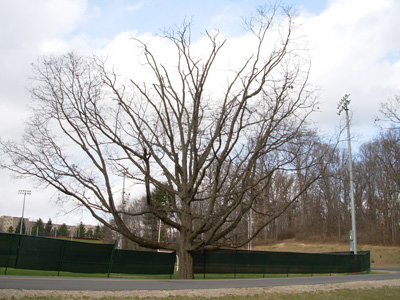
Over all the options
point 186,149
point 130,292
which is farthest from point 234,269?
point 130,292

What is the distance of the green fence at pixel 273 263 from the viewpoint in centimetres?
2427

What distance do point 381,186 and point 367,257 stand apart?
110 feet

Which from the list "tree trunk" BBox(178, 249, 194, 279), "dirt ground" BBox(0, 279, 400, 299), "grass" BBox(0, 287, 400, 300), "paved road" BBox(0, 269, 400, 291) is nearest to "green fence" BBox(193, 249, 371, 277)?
"tree trunk" BBox(178, 249, 194, 279)

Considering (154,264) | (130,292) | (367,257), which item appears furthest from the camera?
(367,257)

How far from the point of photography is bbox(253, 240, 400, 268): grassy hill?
153ft

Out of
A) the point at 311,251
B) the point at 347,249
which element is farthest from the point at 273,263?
the point at 347,249

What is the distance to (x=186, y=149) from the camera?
20.6 m

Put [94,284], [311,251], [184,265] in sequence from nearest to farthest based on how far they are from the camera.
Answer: [94,284] → [184,265] → [311,251]

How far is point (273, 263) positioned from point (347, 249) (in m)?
36.2

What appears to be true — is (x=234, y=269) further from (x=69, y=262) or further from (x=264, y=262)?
(x=69, y=262)

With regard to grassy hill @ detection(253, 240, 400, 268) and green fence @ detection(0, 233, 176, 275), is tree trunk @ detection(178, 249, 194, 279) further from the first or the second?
grassy hill @ detection(253, 240, 400, 268)

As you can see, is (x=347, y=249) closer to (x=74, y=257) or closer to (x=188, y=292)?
(x=74, y=257)

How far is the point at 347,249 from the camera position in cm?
5809

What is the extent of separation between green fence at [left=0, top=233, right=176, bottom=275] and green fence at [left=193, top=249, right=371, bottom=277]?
2.38 metres
